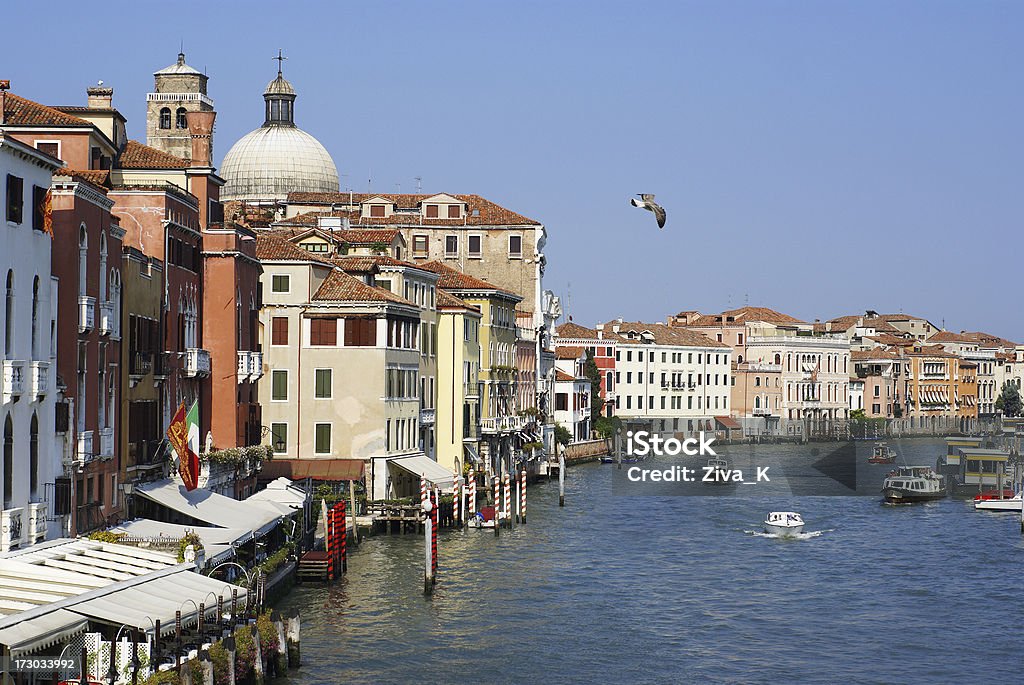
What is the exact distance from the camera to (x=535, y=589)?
3503cm

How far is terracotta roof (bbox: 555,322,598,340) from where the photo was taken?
98.4 metres

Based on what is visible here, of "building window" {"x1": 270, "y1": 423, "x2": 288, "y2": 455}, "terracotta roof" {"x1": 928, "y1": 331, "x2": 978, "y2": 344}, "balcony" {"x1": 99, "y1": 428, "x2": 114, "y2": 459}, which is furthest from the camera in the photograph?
"terracotta roof" {"x1": 928, "y1": 331, "x2": 978, "y2": 344}

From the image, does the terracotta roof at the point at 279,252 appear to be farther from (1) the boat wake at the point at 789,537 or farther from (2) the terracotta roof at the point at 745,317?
(2) the terracotta roof at the point at 745,317

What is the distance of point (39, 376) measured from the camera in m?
23.9

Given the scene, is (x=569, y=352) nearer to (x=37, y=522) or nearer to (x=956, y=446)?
(x=956, y=446)

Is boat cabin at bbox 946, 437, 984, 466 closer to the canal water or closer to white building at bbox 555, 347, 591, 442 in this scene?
white building at bbox 555, 347, 591, 442

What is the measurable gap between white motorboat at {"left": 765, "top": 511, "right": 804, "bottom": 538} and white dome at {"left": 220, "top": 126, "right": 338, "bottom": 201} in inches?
1451

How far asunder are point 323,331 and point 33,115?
17.2 metres

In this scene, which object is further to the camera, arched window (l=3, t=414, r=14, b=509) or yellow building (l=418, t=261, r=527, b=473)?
yellow building (l=418, t=261, r=527, b=473)

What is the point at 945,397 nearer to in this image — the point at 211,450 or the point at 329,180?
the point at 329,180

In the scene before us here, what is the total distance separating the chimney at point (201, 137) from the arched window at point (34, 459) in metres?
13.1

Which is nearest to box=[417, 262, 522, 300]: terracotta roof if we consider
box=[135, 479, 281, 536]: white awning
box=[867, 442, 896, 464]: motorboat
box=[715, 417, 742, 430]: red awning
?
box=[135, 479, 281, 536]: white awning

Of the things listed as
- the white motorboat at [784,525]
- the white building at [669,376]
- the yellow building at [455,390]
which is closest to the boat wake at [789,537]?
the white motorboat at [784,525]

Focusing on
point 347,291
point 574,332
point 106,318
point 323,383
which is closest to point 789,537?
point 323,383
